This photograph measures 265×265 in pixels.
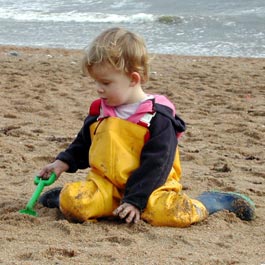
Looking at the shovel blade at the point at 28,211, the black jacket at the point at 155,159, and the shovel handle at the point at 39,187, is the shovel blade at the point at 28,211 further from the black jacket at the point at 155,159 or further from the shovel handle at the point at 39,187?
the black jacket at the point at 155,159

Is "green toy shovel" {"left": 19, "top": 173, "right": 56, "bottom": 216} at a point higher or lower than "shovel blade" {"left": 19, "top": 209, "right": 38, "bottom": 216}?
higher

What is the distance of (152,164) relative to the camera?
12.3 ft

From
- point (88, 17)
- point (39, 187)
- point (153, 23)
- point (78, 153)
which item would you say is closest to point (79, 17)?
point (88, 17)

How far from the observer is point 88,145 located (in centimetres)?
413

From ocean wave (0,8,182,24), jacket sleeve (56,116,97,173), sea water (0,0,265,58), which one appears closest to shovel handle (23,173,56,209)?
jacket sleeve (56,116,97,173)

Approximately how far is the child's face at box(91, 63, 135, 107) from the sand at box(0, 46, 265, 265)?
0.66 m

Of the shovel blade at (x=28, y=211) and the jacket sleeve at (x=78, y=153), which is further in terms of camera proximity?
the jacket sleeve at (x=78, y=153)

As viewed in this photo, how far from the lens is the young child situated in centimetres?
371

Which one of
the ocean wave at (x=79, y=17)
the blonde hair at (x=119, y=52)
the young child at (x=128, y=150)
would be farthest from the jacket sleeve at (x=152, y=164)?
the ocean wave at (x=79, y=17)

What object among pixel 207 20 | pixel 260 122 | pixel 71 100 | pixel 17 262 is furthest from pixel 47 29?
pixel 17 262

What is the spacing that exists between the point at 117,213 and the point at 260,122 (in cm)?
354

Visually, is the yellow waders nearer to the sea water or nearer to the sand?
the sand

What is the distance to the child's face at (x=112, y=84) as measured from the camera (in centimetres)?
371

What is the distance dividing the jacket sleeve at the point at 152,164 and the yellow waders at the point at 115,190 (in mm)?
52
